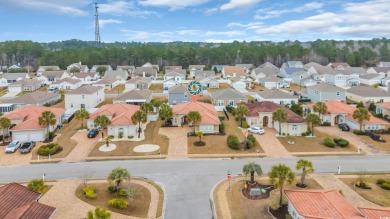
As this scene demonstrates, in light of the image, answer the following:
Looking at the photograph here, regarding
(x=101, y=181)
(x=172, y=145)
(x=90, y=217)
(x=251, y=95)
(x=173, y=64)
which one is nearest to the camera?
(x=90, y=217)

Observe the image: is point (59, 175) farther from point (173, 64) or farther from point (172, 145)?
point (173, 64)

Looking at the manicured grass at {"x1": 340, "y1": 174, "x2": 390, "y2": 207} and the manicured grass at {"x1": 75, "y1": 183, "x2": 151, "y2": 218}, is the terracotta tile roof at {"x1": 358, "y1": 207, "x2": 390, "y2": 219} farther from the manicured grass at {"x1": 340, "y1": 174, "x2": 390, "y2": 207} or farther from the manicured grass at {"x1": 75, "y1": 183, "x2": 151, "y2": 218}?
the manicured grass at {"x1": 75, "y1": 183, "x2": 151, "y2": 218}

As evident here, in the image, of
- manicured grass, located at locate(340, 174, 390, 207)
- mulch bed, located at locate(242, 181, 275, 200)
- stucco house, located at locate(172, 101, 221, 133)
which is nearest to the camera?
manicured grass, located at locate(340, 174, 390, 207)

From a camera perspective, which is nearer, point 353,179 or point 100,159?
point 353,179

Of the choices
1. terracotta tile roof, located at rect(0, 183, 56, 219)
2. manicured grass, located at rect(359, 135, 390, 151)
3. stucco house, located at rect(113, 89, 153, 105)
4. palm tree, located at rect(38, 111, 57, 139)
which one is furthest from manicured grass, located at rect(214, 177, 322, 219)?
stucco house, located at rect(113, 89, 153, 105)

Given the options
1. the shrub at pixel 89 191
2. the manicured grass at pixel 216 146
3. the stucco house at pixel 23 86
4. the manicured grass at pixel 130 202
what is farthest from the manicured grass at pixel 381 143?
the stucco house at pixel 23 86

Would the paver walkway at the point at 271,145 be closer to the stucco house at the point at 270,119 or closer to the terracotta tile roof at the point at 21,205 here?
the stucco house at the point at 270,119

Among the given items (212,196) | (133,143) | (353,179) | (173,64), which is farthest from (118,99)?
(173,64)
